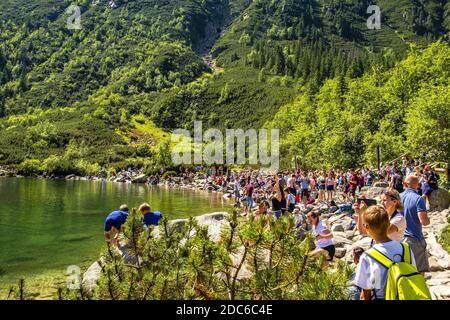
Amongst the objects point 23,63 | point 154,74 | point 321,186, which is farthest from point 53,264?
point 23,63

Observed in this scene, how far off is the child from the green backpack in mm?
84

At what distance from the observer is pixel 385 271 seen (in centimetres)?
365

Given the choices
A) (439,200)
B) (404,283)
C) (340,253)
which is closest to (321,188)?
(439,200)

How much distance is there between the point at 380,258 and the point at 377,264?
0.06m

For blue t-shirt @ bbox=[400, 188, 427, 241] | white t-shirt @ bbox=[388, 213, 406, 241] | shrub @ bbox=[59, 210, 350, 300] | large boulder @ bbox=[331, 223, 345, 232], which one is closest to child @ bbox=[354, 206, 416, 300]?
shrub @ bbox=[59, 210, 350, 300]

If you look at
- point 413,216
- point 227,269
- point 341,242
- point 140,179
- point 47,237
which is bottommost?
point 140,179

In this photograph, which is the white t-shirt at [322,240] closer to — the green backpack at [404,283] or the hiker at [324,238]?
the hiker at [324,238]

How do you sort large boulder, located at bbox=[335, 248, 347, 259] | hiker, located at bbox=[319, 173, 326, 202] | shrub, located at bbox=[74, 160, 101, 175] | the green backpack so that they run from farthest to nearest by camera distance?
shrub, located at bbox=[74, 160, 101, 175] < hiker, located at bbox=[319, 173, 326, 202] < large boulder, located at bbox=[335, 248, 347, 259] < the green backpack

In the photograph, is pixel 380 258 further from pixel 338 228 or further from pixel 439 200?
pixel 439 200

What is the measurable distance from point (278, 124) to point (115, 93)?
109843mm

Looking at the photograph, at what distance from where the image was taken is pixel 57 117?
13712 centimetres

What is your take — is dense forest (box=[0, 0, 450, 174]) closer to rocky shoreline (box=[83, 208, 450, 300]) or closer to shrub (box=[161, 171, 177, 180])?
shrub (box=[161, 171, 177, 180])

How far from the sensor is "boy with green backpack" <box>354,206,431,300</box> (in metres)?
3.34

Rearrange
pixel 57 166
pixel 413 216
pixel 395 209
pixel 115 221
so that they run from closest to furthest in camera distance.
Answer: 1. pixel 395 209
2. pixel 413 216
3. pixel 115 221
4. pixel 57 166
